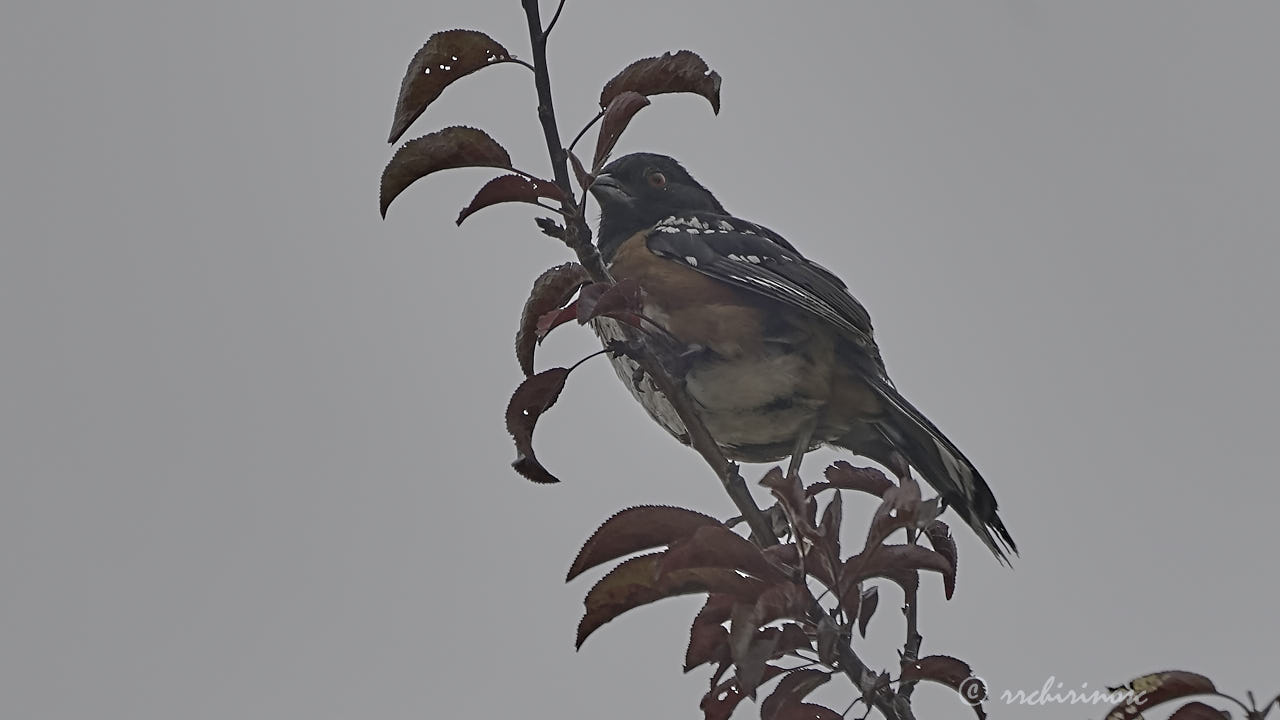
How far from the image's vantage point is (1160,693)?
2080 millimetres

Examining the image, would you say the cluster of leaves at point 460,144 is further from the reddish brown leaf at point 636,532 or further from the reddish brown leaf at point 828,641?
the reddish brown leaf at point 828,641

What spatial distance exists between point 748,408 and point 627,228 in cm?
104

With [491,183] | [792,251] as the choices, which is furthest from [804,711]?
[792,251]

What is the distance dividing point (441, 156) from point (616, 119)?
35cm

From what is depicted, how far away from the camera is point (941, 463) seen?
410 cm

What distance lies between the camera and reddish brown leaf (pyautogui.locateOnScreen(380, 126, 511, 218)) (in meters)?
2.56

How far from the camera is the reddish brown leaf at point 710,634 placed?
7.84 feet

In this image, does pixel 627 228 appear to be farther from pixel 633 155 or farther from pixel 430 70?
pixel 430 70

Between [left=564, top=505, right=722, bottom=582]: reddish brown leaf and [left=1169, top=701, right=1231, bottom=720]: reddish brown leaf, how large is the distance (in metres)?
0.85

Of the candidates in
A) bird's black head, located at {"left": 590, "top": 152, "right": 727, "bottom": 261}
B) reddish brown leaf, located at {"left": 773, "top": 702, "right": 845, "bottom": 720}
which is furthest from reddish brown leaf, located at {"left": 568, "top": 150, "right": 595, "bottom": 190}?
bird's black head, located at {"left": 590, "top": 152, "right": 727, "bottom": 261}

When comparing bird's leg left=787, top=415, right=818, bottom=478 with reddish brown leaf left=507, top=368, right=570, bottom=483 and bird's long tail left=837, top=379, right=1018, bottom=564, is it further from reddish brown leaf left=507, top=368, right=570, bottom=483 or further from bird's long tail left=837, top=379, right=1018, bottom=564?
reddish brown leaf left=507, top=368, right=570, bottom=483

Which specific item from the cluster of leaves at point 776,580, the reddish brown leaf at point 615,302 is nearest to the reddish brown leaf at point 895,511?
the cluster of leaves at point 776,580

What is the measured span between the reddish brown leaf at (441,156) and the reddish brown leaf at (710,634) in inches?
35.5

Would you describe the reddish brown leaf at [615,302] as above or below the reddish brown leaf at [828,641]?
above
